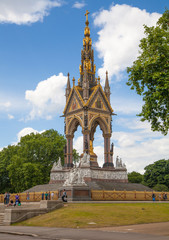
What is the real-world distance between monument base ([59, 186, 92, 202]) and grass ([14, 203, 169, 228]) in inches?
222

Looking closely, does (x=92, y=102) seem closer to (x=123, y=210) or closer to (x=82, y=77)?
(x=82, y=77)

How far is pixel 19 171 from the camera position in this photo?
59438mm

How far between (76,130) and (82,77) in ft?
31.5

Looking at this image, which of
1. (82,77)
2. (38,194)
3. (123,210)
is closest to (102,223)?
(123,210)

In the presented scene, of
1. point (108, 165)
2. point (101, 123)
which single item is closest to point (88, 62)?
point (101, 123)

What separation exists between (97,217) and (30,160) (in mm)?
43202

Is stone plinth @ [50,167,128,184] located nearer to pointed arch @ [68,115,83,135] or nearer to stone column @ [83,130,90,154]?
stone column @ [83,130,90,154]

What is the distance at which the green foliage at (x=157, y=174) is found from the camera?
242 ft

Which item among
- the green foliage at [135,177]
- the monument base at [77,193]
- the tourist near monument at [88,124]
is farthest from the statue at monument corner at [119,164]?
the green foliage at [135,177]

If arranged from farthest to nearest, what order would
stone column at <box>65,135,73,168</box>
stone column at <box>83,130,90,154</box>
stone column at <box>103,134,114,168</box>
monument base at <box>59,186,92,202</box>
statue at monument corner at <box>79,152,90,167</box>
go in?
1. stone column at <box>65,135,73,168</box>
2. stone column at <box>103,134,114,168</box>
3. stone column at <box>83,130,90,154</box>
4. statue at monument corner at <box>79,152,90,167</box>
5. monument base at <box>59,186,92,202</box>

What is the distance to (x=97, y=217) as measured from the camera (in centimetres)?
2225

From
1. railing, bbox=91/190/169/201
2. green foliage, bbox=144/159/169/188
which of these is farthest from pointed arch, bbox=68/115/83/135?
green foliage, bbox=144/159/169/188

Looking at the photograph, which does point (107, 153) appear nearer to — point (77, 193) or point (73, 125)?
point (73, 125)

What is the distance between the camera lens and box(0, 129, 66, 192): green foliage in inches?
2329
